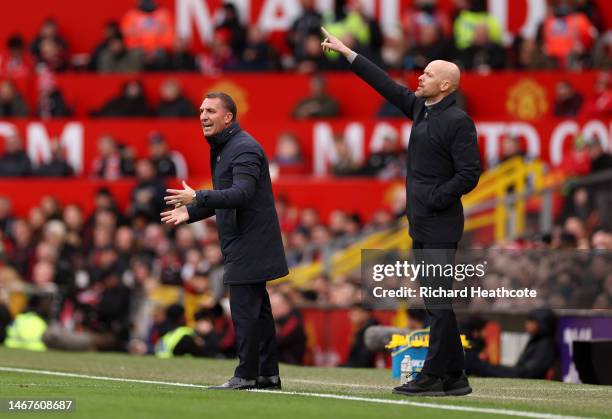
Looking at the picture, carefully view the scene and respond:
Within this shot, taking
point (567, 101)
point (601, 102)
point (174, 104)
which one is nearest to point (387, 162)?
point (567, 101)

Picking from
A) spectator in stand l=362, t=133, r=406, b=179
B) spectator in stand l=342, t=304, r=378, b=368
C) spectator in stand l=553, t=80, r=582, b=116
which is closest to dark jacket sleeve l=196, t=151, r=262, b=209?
spectator in stand l=342, t=304, r=378, b=368

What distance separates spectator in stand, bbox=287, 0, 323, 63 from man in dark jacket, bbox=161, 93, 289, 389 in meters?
14.8

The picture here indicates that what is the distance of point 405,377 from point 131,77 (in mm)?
14862

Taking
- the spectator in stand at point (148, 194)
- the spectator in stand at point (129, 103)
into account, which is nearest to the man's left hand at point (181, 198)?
the spectator in stand at point (148, 194)

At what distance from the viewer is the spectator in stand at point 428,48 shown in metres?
25.2

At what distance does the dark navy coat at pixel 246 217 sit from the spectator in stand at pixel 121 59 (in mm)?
15472

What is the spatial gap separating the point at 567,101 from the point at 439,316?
13865 mm

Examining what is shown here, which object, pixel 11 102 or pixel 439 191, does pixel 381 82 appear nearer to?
pixel 439 191

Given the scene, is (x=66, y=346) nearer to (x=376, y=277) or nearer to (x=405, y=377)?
(x=376, y=277)

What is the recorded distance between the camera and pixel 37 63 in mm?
27406

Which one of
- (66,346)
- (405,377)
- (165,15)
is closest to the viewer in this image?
(405,377)

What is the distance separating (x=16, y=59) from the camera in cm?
2761

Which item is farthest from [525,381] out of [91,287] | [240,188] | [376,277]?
[91,287]

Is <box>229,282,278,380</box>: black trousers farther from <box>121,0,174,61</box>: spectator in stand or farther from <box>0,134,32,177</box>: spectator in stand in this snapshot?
<box>121,0,174,61</box>: spectator in stand
